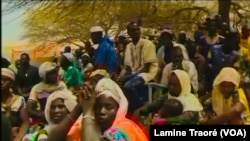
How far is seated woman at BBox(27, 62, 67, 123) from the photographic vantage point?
3992 mm

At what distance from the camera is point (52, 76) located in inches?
158

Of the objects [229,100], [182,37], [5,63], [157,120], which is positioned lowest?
[157,120]

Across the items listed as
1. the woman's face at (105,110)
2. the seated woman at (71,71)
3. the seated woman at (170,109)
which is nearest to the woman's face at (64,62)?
the seated woman at (71,71)

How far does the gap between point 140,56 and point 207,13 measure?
545mm

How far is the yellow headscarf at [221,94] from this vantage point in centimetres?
391

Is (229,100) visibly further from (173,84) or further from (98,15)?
(98,15)

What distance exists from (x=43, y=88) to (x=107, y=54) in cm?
51

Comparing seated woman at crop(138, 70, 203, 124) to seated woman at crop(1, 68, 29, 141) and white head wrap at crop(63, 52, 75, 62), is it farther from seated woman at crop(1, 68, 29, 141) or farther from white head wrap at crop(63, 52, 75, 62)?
seated woman at crop(1, 68, 29, 141)

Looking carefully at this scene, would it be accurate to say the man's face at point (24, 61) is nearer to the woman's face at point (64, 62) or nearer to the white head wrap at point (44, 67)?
the white head wrap at point (44, 67)

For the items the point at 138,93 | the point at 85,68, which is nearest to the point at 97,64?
the point at 85,68

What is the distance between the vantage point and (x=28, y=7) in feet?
13.0

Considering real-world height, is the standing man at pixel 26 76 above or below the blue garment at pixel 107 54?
below

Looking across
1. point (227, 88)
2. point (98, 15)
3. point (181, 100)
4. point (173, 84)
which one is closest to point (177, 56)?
point (173, 84)

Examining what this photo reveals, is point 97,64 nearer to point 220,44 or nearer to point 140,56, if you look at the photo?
point 140,56
